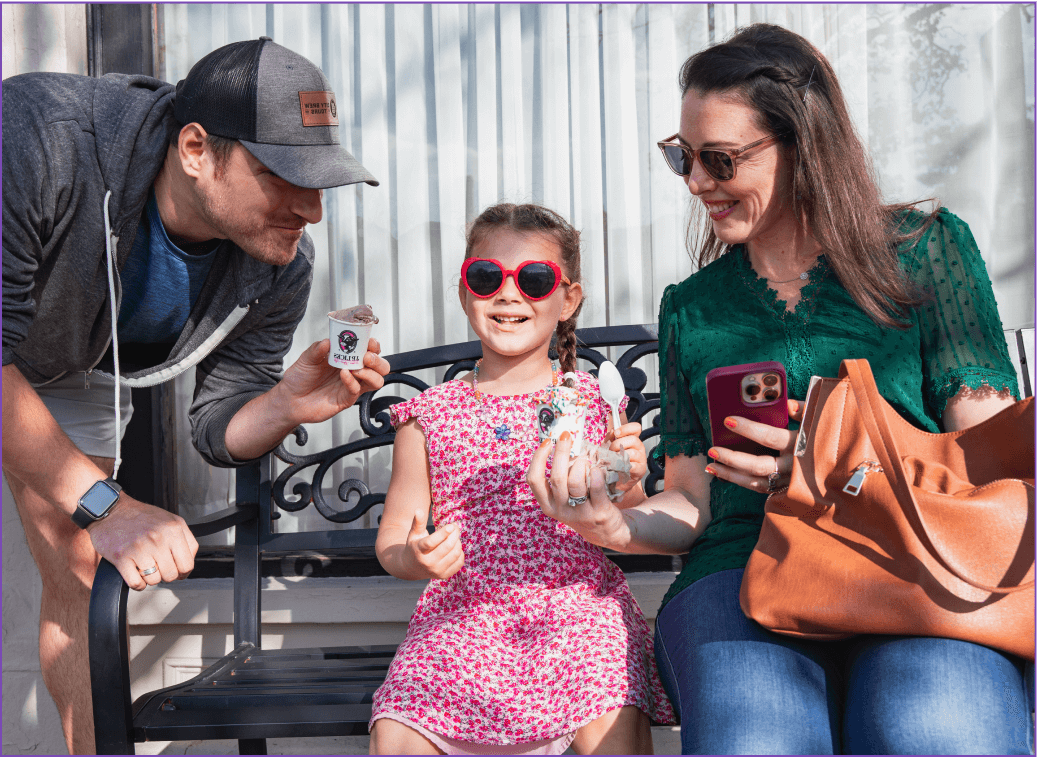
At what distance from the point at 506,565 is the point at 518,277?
741 millimetres

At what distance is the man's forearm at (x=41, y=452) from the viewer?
198 cm

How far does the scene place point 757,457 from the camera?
5.15 ft

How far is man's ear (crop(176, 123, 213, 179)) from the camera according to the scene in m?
2.22

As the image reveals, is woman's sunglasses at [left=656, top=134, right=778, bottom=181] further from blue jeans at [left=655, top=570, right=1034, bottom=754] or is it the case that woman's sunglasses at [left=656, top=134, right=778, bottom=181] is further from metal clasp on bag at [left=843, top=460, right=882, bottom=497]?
blue jeans at [left=655, top=570, right=1034, bottom=754]

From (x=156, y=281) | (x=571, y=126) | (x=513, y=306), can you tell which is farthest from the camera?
(x=571, y=126)

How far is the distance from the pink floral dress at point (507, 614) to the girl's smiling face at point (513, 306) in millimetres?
177

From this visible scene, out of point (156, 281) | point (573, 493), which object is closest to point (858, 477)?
point (573, 493)

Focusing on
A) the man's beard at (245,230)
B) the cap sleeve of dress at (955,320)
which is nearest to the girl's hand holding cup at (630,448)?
the cap sleeve of dress at (955,320)

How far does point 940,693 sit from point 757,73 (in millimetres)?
1307

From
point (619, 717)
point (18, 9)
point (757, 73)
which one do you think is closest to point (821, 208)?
point (757, 73)

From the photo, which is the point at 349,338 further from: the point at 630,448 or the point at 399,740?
the point at 399,740

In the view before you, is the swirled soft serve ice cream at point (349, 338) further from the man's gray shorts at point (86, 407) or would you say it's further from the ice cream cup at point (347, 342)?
the man's gray shorts at point (86, 407)

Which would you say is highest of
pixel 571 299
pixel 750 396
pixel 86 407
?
pixel 571 299

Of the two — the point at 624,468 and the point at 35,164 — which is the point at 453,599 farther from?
the point at 35,164
